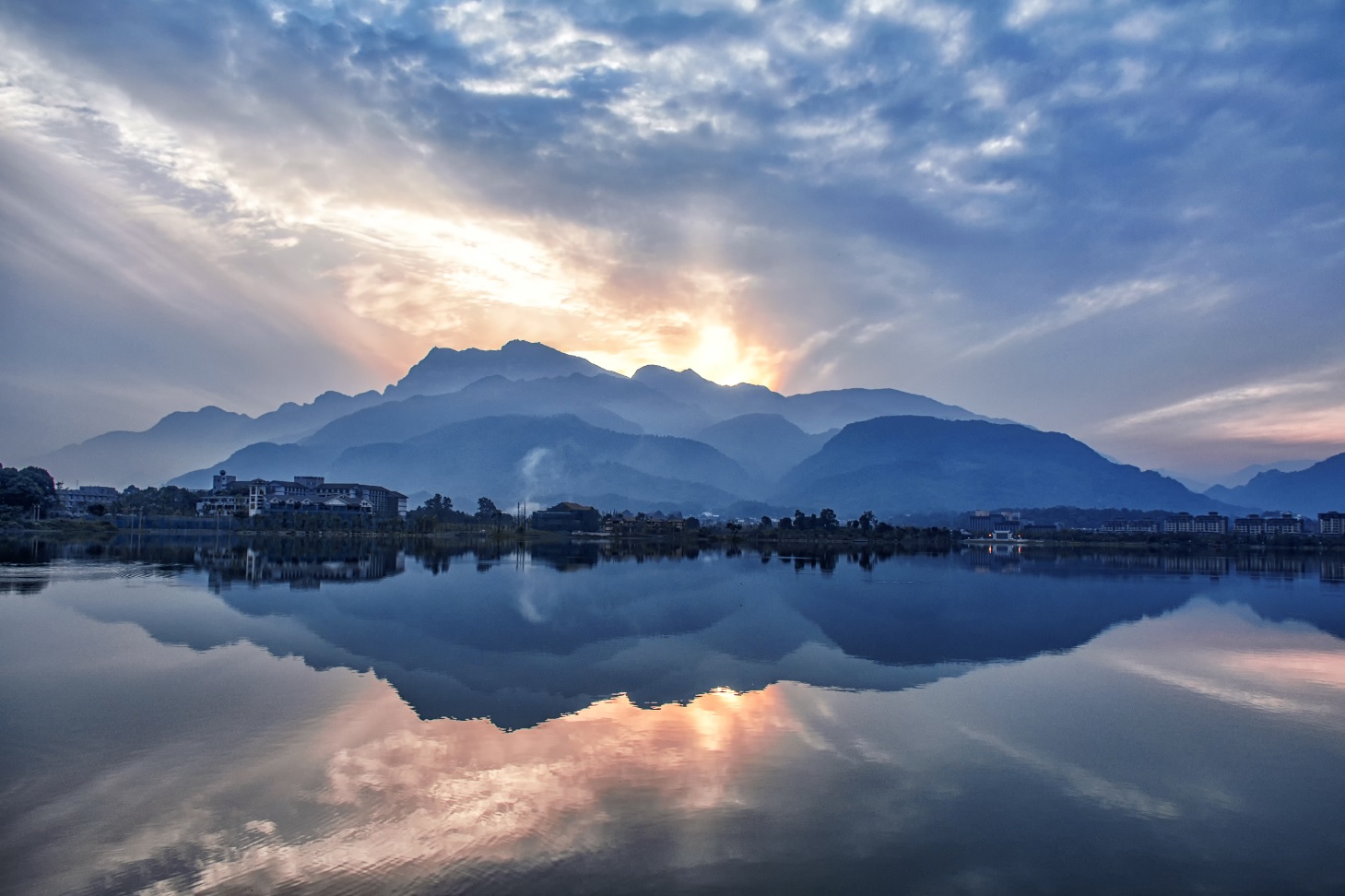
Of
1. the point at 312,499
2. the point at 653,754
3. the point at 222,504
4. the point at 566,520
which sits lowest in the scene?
the point at 653,754

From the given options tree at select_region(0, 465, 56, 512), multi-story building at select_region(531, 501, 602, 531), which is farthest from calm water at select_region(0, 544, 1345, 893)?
multi-story building at select_region(531, 501, 602, 531)

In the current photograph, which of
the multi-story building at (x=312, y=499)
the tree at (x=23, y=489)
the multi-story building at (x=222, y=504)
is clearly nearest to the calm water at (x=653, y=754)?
the tree at (x=23, y=489)

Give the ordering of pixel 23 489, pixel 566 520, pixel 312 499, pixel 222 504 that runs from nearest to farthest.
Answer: pixel 23 489, pixel 222 504, pixel 566 520, pixel 312 499

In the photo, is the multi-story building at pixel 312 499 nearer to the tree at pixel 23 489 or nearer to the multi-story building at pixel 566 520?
the multi-story building at pixel 566 520

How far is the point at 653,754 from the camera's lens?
1476 cm

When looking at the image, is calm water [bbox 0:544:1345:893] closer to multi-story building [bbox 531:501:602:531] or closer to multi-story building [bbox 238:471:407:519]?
multi-story building [bbox 531:501:602:531]

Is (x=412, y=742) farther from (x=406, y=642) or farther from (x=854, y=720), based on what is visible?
(x=406, y=642)

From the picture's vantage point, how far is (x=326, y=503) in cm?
16812

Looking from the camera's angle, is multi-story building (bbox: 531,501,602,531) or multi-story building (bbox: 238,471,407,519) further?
multi-story building (bbox: 531,501,602,531)

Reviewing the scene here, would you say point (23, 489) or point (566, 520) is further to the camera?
point (566, 520)

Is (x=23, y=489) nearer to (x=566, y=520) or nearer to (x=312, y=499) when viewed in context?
(x=312, y=499)

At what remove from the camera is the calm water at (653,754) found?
9.98 meters

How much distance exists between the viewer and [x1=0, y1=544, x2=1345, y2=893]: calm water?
998 cm

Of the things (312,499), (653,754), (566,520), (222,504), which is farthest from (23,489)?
(653,754)
